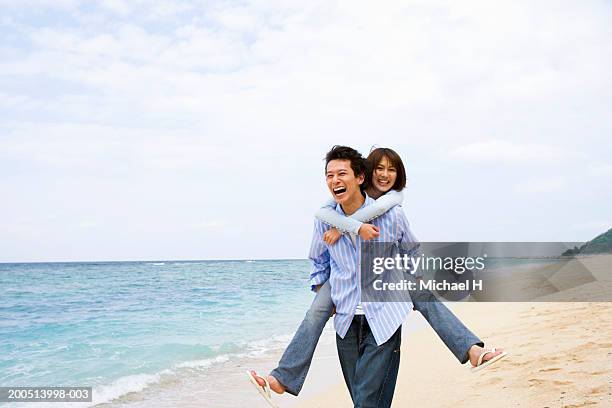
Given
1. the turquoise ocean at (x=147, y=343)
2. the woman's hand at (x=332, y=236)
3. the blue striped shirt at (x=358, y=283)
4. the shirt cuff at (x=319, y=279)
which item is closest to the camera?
the blue striped shirt at (x=358, y=283)

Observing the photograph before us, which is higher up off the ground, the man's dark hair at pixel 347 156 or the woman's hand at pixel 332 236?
the man's dark hair at pixel 347 156

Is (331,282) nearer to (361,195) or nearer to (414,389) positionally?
(361,195)

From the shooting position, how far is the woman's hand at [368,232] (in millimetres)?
2988

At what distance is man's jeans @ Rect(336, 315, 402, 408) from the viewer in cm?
298

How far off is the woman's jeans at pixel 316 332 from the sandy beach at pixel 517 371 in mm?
2376

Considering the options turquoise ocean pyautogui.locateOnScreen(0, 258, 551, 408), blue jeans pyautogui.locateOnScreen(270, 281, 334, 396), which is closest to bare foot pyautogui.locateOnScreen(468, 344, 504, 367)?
blue jeans pyautogui.locateOnScreen(270, 281, 334, 396)

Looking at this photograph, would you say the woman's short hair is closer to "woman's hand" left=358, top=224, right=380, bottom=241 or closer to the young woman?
the young woman

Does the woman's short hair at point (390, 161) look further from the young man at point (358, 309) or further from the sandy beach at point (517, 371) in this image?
the sandy beach at point (517, 371)

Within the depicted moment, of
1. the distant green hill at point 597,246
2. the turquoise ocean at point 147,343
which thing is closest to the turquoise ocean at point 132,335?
the turquoise ocean at point 147,343

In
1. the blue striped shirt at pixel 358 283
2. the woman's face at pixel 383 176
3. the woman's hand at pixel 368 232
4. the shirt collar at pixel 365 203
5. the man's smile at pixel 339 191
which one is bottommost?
the blue striped shirt at pixel 358 283

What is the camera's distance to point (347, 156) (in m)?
3.12

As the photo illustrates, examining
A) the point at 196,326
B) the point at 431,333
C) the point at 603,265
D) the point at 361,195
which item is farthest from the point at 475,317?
the point at 361,195

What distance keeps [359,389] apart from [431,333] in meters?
7.62

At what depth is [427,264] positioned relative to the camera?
3.32 metres
